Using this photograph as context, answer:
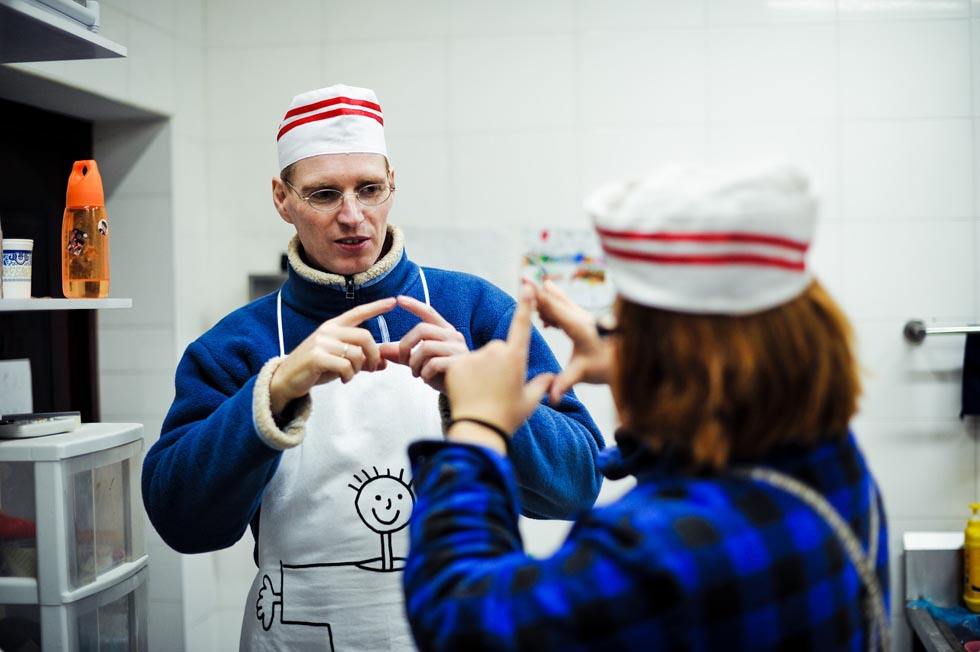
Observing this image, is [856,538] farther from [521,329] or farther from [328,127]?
[328,127]

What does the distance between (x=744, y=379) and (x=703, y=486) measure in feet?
0.28

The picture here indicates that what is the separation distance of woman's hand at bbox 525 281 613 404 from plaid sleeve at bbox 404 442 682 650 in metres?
0.12

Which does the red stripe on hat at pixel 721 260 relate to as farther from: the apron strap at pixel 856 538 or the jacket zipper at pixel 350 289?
the jacket zipper at pixel 350 289

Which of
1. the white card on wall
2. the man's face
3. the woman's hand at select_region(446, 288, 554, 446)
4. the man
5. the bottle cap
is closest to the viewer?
the woman's hand at select_region(446, 288, 554, 446)

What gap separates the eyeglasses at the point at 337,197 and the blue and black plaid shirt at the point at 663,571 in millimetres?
703

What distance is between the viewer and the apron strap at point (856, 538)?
64 centimetres

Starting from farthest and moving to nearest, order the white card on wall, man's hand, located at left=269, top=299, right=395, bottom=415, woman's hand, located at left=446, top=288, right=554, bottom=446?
the white card on wall → man's hand, located at left=269, top=299, right=395, bottom=415 → woman's hand, located at left=446, top=288, right=554, bottom=446

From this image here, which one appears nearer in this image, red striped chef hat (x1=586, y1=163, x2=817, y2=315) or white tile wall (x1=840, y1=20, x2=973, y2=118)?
red striped chef hat (x1=586, y1=163, x2=817, y2=315)

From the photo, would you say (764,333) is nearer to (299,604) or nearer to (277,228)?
(299,604)

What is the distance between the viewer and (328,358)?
99 centimetres

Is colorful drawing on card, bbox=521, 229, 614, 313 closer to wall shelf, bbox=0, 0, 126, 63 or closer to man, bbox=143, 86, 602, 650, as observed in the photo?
man, bbox=143, 86, 602, 650

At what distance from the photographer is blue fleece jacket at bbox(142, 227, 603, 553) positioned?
108 cm

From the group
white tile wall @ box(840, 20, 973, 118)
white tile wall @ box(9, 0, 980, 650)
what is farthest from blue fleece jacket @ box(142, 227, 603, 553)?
white tile wall @ box(840, 20, 973, 118)

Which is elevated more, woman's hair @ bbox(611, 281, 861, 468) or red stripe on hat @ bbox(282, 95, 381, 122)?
red stripe on hat @ bbox(282, 95, 381, 122)
